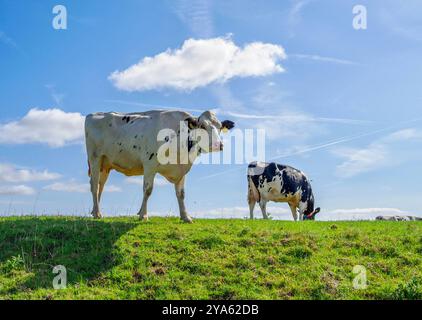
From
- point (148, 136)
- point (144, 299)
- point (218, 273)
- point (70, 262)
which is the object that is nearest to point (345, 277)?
point (218, 273)

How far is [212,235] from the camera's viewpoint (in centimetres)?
1520

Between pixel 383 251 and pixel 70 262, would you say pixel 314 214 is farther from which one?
pixel 70 262

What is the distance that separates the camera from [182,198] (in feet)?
59.4

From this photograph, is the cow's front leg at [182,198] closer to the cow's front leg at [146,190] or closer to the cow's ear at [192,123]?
the cow's front leg at [146,190]

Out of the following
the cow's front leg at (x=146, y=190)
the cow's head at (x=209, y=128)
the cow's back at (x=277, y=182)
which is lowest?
the cow's front leg at (x=146, y=190)

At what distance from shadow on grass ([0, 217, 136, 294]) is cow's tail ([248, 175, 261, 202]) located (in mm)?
12070

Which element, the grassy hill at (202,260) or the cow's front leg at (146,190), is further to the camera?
the cow's front leg at (146,190)

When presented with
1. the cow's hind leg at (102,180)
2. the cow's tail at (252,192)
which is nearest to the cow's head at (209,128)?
the cow's hind leg at (102,180)

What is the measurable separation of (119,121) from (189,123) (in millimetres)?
3297

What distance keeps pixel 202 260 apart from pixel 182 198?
462 centimetres

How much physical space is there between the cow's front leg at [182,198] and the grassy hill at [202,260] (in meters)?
0.73

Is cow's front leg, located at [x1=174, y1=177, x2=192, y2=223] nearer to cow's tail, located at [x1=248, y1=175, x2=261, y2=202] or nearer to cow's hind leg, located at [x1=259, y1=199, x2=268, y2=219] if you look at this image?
cow's hind leg, located at [x1=259, y1=199, x2=268, y2=219]

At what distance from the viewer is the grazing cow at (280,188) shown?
28062mm

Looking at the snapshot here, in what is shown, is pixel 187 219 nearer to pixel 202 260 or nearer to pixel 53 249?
pixel 202 260
